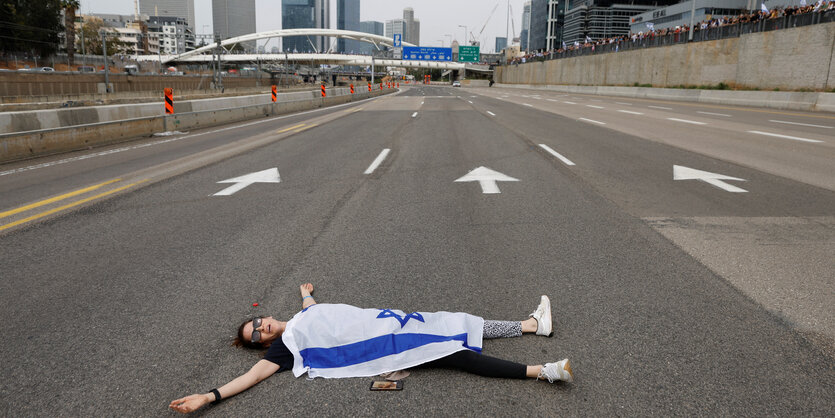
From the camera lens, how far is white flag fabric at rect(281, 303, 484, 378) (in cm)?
318

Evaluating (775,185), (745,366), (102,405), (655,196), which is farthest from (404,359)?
(775,185)

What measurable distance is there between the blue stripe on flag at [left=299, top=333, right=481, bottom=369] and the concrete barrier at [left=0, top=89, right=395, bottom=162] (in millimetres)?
11671

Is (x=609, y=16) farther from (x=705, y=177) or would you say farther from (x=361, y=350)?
(x=361, y=350)

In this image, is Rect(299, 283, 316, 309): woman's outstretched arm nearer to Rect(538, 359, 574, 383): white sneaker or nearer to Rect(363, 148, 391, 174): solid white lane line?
Rect(538, 359, 574, 383): white sneaker

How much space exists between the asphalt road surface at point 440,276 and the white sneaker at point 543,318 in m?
0.10

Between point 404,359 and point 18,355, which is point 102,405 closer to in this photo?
point 18,355

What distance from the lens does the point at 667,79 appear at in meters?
45.9

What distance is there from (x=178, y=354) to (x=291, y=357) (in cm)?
71

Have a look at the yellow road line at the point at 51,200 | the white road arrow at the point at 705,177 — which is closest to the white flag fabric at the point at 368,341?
the yellow road line at the point at 51,200

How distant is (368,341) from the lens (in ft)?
10.6

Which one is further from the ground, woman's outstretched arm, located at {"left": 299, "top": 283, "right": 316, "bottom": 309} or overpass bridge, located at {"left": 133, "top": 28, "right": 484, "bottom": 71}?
overpass bridge, located at {"left": 133, "top": 28, "right": 484, "bottom": 71}

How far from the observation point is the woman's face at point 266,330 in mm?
3410

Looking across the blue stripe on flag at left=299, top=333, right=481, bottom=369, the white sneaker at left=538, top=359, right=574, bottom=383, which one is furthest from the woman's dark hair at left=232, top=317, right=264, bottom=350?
the white sneaker at left=538, top=359, right=574, bottom=383

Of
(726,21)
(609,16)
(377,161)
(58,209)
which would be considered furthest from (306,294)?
(609,16)
